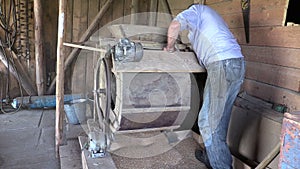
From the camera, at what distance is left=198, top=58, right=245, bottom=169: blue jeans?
2049 millimetres

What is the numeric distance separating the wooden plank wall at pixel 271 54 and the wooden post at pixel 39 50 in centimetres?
284

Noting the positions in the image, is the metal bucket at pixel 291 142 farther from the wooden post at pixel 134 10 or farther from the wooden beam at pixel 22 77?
the wooden beam at pixel 22 77

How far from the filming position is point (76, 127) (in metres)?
3.30

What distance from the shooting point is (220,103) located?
2068 mm

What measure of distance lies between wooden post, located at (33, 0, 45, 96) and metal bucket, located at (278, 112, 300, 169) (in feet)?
12.7

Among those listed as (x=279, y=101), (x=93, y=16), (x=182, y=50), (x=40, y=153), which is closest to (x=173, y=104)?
(x=182, y=50)

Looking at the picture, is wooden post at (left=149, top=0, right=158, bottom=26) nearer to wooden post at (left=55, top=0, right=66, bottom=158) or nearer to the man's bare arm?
wooden post at (left=55, top=0, right=66, bottom=158)

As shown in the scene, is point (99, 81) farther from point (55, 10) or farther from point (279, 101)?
point (55, 10)

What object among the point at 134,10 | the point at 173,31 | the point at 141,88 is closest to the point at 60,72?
the point at 141,88

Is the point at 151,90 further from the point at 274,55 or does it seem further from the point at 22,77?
the point at 22,77

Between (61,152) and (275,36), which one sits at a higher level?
(275,36)

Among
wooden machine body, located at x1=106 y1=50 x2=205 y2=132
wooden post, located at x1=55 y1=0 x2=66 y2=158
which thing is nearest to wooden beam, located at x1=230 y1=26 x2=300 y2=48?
wooden machine body, located at x1=106 y1=50 x2=205 y2=132

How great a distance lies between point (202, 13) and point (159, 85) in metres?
0.69

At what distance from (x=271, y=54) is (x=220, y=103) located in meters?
0.63
